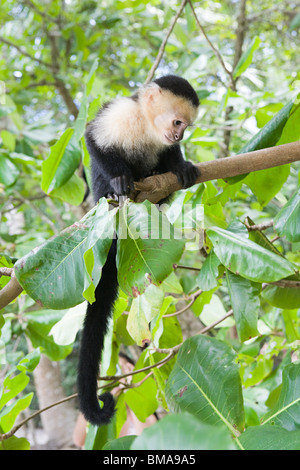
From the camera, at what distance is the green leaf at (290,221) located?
2.94 ft

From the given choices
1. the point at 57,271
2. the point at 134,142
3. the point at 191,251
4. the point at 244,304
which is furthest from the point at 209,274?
the point at 191,251

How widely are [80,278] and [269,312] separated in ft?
2.99

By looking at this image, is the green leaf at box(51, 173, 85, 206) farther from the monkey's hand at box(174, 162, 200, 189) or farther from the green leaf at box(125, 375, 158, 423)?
the green leaf at box(125, 375, 158, 423)

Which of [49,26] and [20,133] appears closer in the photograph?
[20,133]

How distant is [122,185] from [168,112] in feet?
1.37

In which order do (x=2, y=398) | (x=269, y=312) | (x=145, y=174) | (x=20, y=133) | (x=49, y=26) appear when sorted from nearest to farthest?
1. (x=2, y=398)
2. (x=269, y=312)
3. (x=145, y=174)
4. (x=20, y=133)
5. (x=49, y=26)

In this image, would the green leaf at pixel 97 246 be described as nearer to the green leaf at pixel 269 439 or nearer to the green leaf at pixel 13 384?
the green leaf at pixel 269 439

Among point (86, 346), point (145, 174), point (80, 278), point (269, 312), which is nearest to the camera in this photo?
point (80, 278)

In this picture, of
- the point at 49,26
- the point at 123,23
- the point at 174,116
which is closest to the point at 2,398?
the point at 174,116

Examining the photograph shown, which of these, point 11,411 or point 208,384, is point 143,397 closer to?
point 11,411

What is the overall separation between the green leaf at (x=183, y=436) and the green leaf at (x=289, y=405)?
338mm

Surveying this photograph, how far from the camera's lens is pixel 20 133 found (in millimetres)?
2215
